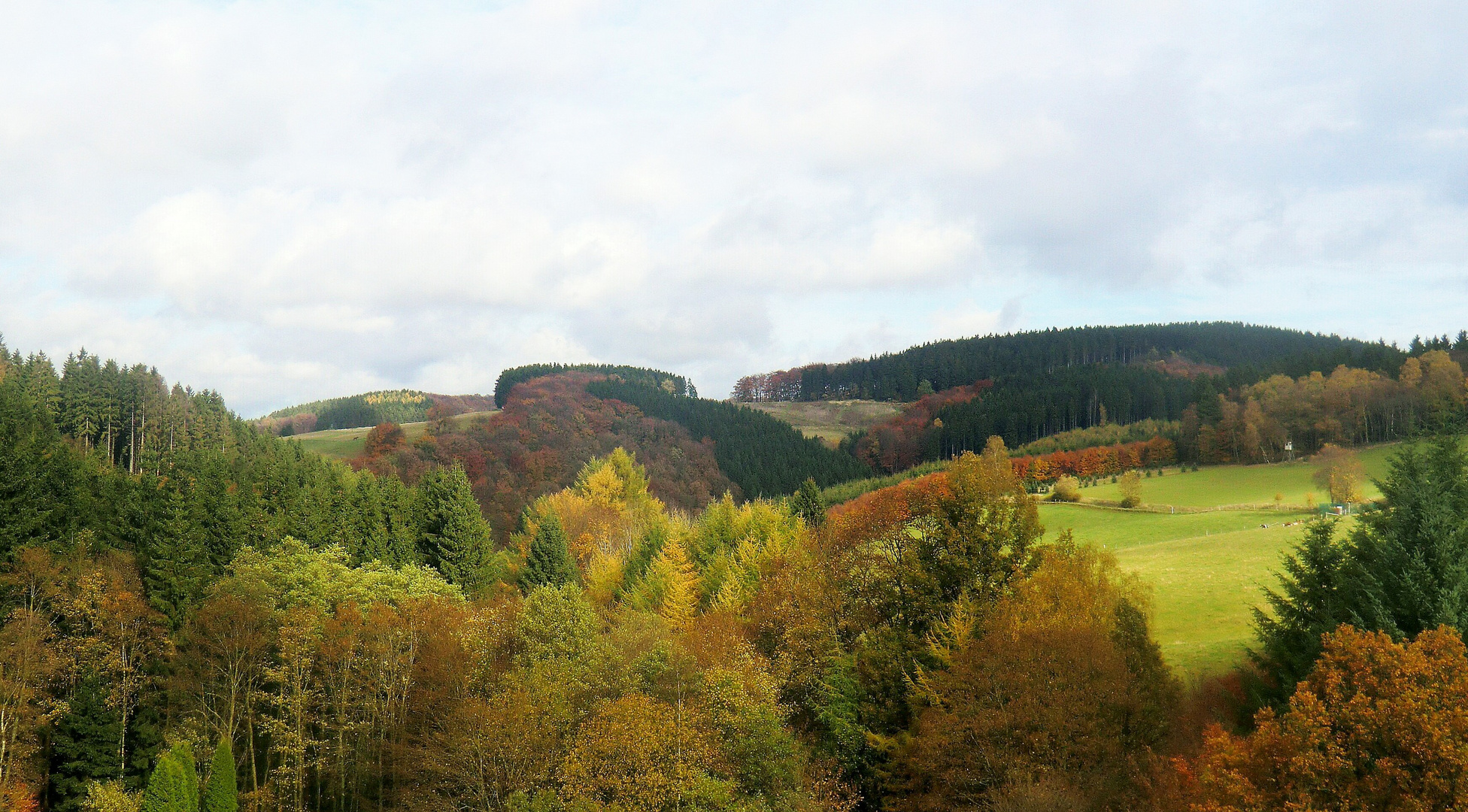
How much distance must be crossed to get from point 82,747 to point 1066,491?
102 m

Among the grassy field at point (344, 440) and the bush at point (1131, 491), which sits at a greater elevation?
the grassy field at point (344, 440)

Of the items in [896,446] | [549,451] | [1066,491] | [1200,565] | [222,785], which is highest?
[549,451]

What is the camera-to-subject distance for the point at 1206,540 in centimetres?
6919

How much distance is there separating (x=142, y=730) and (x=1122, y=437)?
146m

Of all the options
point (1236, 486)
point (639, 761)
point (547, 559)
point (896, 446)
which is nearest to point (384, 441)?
point (547, 559)

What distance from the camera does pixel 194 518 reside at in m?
52.8

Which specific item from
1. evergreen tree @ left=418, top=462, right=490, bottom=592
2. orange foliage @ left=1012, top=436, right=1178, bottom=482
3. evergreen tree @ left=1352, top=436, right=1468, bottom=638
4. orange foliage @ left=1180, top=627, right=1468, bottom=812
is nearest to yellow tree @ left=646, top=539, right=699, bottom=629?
evergreen tree @ left=418, top=462, right=490, bottom=592

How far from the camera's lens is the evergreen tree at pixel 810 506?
235 ft

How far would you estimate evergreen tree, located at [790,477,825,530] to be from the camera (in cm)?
7169

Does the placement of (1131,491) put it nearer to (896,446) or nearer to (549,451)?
(896,446)

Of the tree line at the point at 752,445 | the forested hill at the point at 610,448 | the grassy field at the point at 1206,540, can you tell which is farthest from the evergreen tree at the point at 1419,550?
the tree line at the point at 752,445

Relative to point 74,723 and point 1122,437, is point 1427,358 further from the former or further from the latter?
point 74,723

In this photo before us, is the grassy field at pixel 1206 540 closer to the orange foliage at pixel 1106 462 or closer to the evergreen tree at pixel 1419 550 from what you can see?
the evergreen tree at pixel 1419 550

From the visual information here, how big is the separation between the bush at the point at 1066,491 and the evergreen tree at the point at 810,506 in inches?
1890
